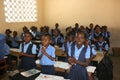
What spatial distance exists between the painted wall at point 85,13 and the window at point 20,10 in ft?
2.63

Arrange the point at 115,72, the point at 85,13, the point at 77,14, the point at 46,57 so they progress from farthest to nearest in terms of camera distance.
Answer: the point at 77,14, the point at 85,13, the point at 115,72, the point at 46,57

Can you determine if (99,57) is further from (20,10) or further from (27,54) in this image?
(20,10)

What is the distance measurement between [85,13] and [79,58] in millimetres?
5410

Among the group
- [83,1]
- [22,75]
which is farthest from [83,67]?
[83,1]

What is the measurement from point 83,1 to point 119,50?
2303 millimetres

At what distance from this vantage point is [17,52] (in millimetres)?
5074

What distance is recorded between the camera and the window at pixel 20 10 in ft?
23.6

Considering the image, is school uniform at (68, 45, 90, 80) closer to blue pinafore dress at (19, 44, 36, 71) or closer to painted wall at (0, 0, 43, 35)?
blue pinafore dress at (19, 44, 36, 71)

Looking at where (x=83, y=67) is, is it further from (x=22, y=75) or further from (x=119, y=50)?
(x=119, y=50)

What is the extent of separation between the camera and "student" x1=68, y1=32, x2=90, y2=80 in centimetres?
292

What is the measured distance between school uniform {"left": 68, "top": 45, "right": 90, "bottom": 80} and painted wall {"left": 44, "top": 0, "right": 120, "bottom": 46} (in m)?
5.04

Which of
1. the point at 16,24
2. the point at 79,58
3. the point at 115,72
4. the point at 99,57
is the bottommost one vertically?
the point at 115,72

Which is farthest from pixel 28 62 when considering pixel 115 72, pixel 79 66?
pixel 115 72

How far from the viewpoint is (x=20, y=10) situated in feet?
25.2
